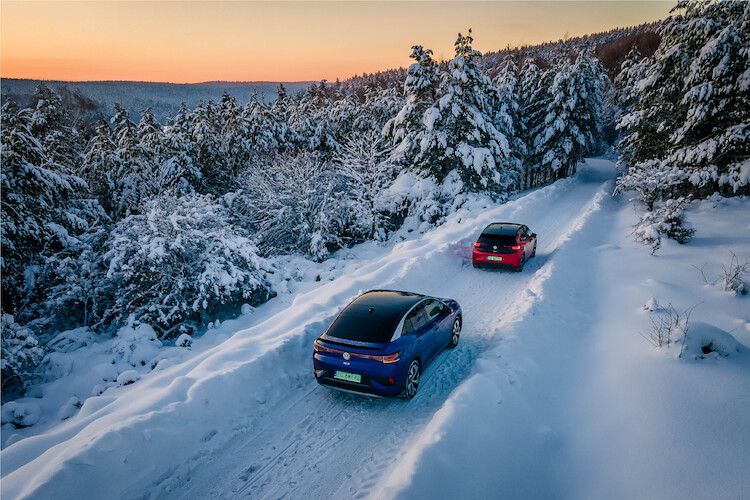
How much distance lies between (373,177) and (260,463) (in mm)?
21033

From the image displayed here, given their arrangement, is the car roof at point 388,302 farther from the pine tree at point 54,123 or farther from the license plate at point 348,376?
the pine tree at point 54,123

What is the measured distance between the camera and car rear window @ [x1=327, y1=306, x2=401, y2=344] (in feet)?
19.2

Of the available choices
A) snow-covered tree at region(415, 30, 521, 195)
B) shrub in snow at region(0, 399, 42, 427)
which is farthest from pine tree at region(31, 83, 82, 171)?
shrub in snow at region(0, 399, 42, 427)

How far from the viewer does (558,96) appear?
3419 centimetres

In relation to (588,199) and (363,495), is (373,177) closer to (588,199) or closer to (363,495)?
(588,199)

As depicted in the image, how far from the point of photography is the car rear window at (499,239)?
12.1 m

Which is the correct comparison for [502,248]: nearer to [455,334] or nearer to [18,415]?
[455,334]

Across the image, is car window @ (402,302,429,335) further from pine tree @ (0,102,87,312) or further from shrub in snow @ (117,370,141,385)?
pine tree @ (0,102,87,312)

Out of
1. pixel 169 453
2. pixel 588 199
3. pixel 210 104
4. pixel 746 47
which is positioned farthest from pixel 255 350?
pixel 210 104

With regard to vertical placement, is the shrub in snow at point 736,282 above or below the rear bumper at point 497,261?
above

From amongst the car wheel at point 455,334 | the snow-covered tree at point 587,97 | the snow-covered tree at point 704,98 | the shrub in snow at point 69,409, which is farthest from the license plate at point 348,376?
the snow-covered tree at point 587,97

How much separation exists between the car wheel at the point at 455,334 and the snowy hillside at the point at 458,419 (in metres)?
0.16

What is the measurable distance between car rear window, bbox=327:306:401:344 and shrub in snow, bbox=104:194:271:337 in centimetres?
753

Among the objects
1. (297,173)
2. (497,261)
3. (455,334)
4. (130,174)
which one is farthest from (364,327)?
(130,174)
